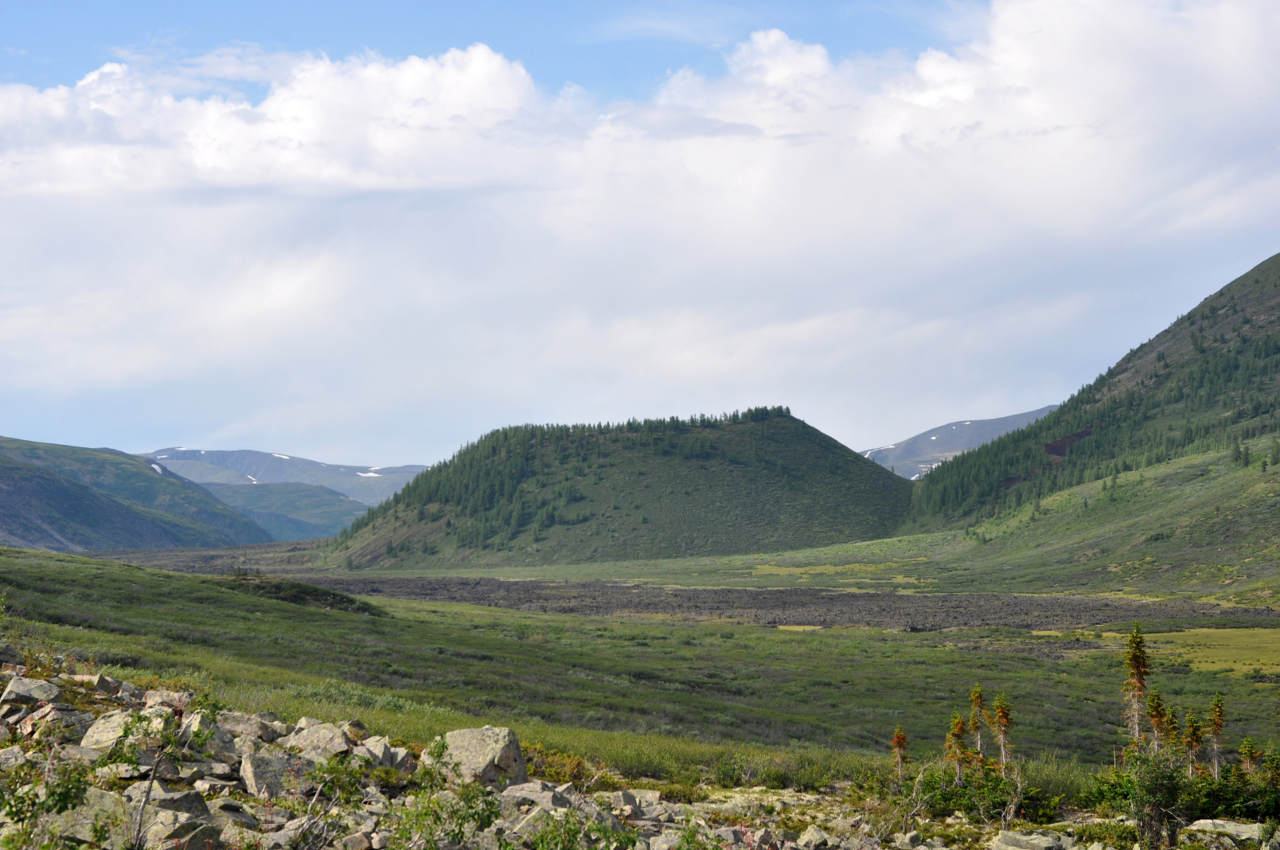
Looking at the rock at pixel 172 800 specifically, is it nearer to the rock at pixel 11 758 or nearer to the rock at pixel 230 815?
the rock at pixel 230 815

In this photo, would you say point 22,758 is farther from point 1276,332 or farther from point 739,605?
point 1276,332

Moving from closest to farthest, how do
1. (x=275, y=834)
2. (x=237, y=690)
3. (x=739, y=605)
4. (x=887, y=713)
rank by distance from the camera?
(x=275, y=834) → (x=237, y=690) → (x=887, y=713) → (x=739, y=605)

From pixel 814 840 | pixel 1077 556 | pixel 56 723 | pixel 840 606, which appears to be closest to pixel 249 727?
pixel 56 723

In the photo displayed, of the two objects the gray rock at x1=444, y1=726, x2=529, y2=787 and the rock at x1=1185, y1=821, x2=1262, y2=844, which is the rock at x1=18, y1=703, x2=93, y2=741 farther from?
the rock at x1=1185, y1=821, x2=1262, y2=844

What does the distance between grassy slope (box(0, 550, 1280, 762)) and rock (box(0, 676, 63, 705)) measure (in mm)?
5866

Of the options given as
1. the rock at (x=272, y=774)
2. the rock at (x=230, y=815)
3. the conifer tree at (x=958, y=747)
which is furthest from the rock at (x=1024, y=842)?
the rock at (x=230, y=815)

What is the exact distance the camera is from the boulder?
38.6 ft

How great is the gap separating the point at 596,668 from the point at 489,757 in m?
28.9

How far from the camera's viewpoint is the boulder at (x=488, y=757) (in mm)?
11766

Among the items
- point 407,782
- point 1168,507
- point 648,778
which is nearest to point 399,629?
point 648,778

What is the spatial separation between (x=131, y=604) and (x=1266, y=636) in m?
72.5

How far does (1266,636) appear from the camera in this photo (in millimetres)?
58750

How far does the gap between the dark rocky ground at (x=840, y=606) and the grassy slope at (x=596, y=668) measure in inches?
406

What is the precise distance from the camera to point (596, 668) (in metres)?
40.0
